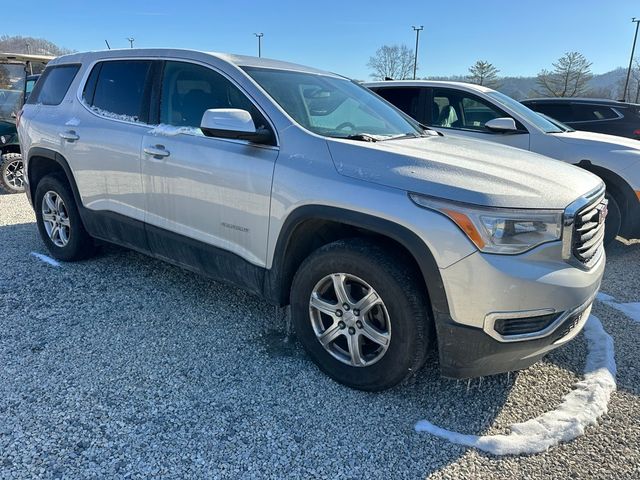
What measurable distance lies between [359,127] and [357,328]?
137 cm

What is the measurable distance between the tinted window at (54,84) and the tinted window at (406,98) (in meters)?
3.80

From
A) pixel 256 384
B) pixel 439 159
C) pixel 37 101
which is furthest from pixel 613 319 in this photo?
pixel 37 101

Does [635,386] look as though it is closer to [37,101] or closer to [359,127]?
[359,127]

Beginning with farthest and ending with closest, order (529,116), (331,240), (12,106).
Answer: (12,106), (529,116), (331,240)

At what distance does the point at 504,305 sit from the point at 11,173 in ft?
28.7

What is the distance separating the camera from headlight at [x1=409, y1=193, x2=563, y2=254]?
2232 millimetres

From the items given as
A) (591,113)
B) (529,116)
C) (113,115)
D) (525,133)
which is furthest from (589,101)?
(113,115)

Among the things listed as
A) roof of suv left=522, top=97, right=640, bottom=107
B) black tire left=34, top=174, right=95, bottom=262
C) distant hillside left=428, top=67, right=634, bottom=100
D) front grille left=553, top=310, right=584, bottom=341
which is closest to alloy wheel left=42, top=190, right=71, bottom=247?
black tire left=34, top=174, right=95, bottom=262

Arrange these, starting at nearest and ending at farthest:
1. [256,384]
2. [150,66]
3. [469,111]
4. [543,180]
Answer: [543,180] → [256,384] → [150,66] → [469,111]

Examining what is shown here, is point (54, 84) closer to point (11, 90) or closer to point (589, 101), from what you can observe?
point (11, 90)

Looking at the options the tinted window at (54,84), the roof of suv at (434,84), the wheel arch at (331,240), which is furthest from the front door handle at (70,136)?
the roof of suv at (434,84)

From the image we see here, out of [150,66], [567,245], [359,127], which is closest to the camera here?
[567,245]

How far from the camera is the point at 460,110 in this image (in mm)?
6137

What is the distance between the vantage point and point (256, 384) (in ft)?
9.25
